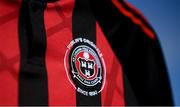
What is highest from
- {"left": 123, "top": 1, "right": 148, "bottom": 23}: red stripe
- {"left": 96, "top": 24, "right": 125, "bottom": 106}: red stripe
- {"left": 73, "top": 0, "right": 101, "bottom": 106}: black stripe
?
{"left": 123, "top": 1, "right": 148, "bottom": 23}: red stripe

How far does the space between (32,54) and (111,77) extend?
0.22 m

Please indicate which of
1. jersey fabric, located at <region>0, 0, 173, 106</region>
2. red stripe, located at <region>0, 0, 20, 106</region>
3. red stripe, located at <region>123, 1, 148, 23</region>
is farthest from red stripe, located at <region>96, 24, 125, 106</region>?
red stripe, located at <region>0, 0, 20, 106</region>

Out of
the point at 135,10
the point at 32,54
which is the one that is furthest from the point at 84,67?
the point at 135,10

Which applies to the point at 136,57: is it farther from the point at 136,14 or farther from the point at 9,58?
the point at 9,58

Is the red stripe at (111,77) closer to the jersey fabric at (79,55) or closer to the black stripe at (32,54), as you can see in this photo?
the jersey fabric at (79,55)

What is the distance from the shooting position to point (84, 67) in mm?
785

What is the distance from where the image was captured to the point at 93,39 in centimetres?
84

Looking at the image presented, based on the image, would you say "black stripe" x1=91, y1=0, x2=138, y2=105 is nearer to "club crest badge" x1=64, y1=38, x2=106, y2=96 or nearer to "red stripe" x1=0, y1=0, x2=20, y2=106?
"club crest badge" x1=64, y1=38, x2=106, y2=96

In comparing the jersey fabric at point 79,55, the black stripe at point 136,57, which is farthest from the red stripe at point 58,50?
the black stripe at point 136,57

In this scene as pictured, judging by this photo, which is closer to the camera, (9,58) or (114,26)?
(9,58)

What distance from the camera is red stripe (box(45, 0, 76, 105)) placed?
0.72m

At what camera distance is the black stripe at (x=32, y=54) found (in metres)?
0.68

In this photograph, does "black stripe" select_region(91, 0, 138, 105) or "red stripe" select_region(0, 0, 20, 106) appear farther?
"black stripe" select_region(91, 0, 138, 105)

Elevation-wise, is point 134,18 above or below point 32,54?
above
